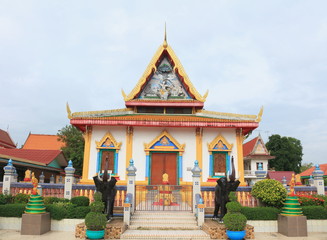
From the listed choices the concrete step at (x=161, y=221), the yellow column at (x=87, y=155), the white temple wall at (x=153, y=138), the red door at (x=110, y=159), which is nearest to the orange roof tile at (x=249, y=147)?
the white temple wall at (x=153, y=138)

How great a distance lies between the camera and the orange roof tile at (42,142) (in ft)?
111

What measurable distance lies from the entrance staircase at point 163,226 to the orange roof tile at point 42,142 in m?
26.7

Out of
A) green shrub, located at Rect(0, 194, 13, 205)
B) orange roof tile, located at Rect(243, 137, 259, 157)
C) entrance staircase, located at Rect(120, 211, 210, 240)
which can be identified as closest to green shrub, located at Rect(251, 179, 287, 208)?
entrance staircase, located at Rect(120, 211, 210, 240)

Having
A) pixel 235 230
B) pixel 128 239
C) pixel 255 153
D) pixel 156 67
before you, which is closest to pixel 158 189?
pixel 128 239

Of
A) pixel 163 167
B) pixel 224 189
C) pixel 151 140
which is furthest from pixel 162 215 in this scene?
pixel 151 140

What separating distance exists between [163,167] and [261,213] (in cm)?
609

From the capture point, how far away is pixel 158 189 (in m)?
10.7

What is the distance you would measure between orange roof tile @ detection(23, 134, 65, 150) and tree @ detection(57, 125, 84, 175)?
4.66 metres

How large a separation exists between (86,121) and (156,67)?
5447 millimetres

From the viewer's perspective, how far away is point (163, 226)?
8883mm

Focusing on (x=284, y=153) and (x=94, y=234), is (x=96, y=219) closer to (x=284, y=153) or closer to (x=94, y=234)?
(x=94, y=234)

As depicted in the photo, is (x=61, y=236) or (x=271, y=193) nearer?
(x=61, y=236)

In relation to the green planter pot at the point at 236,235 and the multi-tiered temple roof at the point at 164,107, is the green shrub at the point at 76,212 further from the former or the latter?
the multi-tiered temple roof at the point at 164,107

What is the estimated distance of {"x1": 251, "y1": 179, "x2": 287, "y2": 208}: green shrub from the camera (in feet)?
31.6
